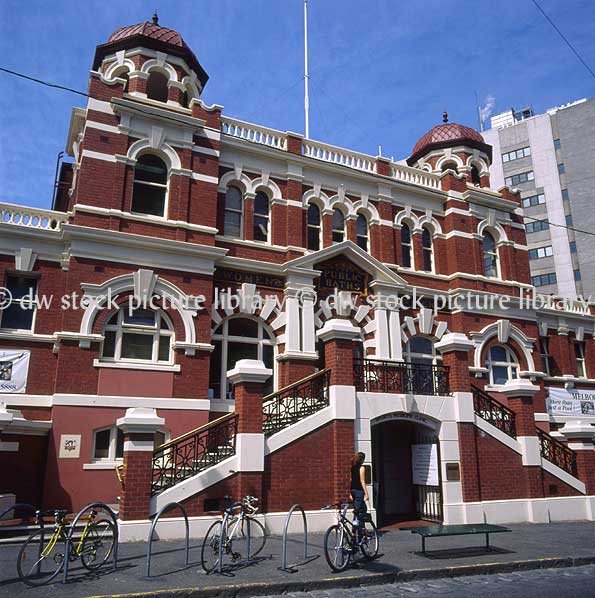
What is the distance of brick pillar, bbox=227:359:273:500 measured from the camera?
12.2m

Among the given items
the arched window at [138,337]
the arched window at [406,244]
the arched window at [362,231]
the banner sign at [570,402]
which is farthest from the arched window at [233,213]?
the banner sign at [570,402]

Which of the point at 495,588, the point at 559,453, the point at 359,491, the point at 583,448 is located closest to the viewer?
the point at 495,588

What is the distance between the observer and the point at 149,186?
1781 centimetres

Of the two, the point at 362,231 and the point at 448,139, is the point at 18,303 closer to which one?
the point at 362,231

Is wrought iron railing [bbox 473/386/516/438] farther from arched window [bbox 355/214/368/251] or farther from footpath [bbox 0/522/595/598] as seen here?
arched window [bbox 355/214/368/251]

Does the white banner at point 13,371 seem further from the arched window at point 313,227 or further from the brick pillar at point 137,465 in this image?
the arched window at point 313,227

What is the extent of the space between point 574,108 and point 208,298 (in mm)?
55427

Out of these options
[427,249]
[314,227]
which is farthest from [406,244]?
[314,227]

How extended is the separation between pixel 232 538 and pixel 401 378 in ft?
21.7

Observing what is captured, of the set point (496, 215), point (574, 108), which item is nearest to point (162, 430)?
point (496, 215)

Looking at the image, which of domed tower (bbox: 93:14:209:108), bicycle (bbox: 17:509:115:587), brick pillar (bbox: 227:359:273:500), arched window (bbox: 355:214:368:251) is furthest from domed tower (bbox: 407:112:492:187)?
bicycle (bbox: 17:509:115:587)

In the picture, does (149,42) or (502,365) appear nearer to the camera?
(149,42)

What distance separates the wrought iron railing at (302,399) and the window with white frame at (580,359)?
17611 mm

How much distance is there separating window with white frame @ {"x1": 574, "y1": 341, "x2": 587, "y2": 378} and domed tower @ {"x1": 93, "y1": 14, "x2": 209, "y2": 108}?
20.3 metres
